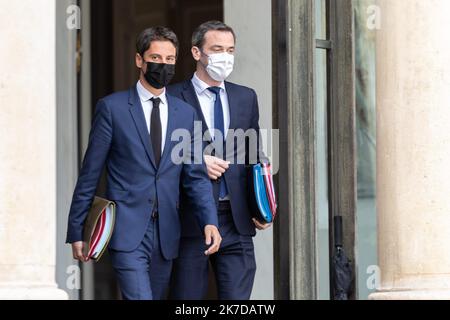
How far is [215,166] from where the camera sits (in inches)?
349

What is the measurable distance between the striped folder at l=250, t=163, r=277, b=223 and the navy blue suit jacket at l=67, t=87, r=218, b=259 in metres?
0.32

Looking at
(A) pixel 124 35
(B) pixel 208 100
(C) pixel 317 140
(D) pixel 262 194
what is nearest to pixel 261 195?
(D) pixel 262 194

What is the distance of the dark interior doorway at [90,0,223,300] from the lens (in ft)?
54.9

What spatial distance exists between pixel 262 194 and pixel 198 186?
46 cm

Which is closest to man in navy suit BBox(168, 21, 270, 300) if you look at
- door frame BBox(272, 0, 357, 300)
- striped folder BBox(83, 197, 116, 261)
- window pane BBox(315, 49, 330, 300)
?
striped folder BBox(83, 197, 116, 261)

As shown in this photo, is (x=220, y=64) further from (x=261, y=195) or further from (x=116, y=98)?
(x=261, y=195)

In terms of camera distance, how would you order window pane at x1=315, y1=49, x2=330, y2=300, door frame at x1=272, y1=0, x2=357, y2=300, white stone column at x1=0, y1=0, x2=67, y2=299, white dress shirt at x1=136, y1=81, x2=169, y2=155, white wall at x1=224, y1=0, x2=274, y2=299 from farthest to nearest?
white wall at x1=224, y1=0, x2=274, y2=299 < window pane at x1=315, y1=49, x2=330, y2=300 < door frame at x1=272, y1=0, x2=357, y2=300 < white dress shirt at x1=136, y1=81, x2=169, y2=155 < white stone column at x1=0, y1=0, x2=67, y2=299

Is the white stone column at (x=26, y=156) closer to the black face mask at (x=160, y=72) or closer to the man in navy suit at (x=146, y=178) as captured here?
the man in navy suit at (x=146, y=178)

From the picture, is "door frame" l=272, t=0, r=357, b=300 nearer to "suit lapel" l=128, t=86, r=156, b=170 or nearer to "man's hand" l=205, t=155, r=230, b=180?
"man's hand" l=205, t=155, r=230, b=180

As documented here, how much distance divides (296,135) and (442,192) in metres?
1.13

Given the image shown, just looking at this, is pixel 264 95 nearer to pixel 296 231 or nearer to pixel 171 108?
pixel 296 231

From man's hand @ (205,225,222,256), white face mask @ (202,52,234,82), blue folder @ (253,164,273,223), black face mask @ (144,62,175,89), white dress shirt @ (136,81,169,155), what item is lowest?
man's hand @ (205,225,222,256)

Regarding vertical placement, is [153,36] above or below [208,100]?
above

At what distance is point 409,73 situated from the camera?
9539mm
